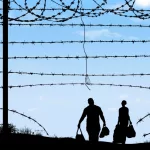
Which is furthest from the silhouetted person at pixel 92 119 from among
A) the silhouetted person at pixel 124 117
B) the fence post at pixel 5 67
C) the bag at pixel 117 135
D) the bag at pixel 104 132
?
the fence post at pixel 5 67

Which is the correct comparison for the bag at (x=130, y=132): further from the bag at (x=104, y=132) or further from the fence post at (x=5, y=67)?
the fence post at (x=5, y=67)

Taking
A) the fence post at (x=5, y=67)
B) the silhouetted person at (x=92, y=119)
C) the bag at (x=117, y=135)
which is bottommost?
the bag at (x=117, y=135)

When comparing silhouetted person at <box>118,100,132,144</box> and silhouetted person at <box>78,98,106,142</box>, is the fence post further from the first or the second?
silhouetted person at <box>118,100,132,144</box>

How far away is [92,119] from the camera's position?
12.1 meters

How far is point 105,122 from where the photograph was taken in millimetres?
12211

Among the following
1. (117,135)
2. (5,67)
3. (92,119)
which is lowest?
(117,135)

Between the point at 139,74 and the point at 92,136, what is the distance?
65.2 inches

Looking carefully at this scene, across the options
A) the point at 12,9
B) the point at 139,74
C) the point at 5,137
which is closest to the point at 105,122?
the point at 139,74

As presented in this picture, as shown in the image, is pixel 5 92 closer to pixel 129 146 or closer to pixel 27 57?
pixel 27 57

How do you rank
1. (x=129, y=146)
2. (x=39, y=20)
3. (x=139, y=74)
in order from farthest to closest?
(x=139, y=74) → (x=39, y=20) → (x=129, y=146)

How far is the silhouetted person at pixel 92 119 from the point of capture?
12.1 meters

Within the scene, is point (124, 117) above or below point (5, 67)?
below

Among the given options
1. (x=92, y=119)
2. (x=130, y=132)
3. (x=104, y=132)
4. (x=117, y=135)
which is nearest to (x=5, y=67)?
(x=92, y=119)

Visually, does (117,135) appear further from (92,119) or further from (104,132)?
(92,119)
